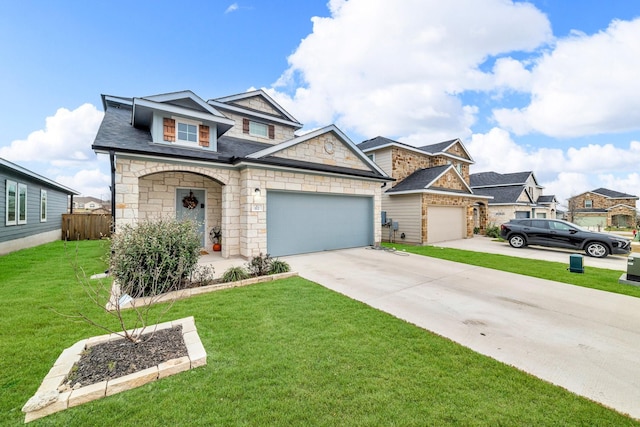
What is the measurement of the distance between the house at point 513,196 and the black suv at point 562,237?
34.0 ft

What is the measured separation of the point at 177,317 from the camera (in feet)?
13.0

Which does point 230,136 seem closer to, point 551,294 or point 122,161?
point 122,161

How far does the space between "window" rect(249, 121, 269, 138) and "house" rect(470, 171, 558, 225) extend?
20004 mm

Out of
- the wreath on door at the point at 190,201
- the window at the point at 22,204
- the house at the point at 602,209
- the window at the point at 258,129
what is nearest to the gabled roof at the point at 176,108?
the wreath on door at the point at 190,201

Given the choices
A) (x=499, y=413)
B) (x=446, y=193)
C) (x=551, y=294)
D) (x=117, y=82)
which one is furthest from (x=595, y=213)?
(x=117, y=82)

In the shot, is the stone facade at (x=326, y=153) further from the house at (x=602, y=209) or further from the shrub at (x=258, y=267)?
the house at (x=602, y=209)

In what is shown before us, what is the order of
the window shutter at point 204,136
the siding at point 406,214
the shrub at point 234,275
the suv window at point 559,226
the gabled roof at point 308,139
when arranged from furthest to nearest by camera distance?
the siding at point 406,214, the suv window at point 559,226, the window shutter at point 204,136, the gabled roof at point 308,139, the shrub at point 234,275

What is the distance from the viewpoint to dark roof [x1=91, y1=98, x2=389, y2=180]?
7.24 m

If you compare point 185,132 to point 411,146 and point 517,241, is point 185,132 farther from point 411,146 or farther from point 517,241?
point 517,241

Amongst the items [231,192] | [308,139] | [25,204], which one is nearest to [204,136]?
[231,192]

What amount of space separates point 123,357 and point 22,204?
46.6 ft

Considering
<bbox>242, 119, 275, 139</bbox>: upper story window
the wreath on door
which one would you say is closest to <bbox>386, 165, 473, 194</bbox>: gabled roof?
<bbox>242, 119, 275, 139</bbox>: upper story window

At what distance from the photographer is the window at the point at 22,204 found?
10898 millimetres

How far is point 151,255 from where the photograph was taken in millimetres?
4992
